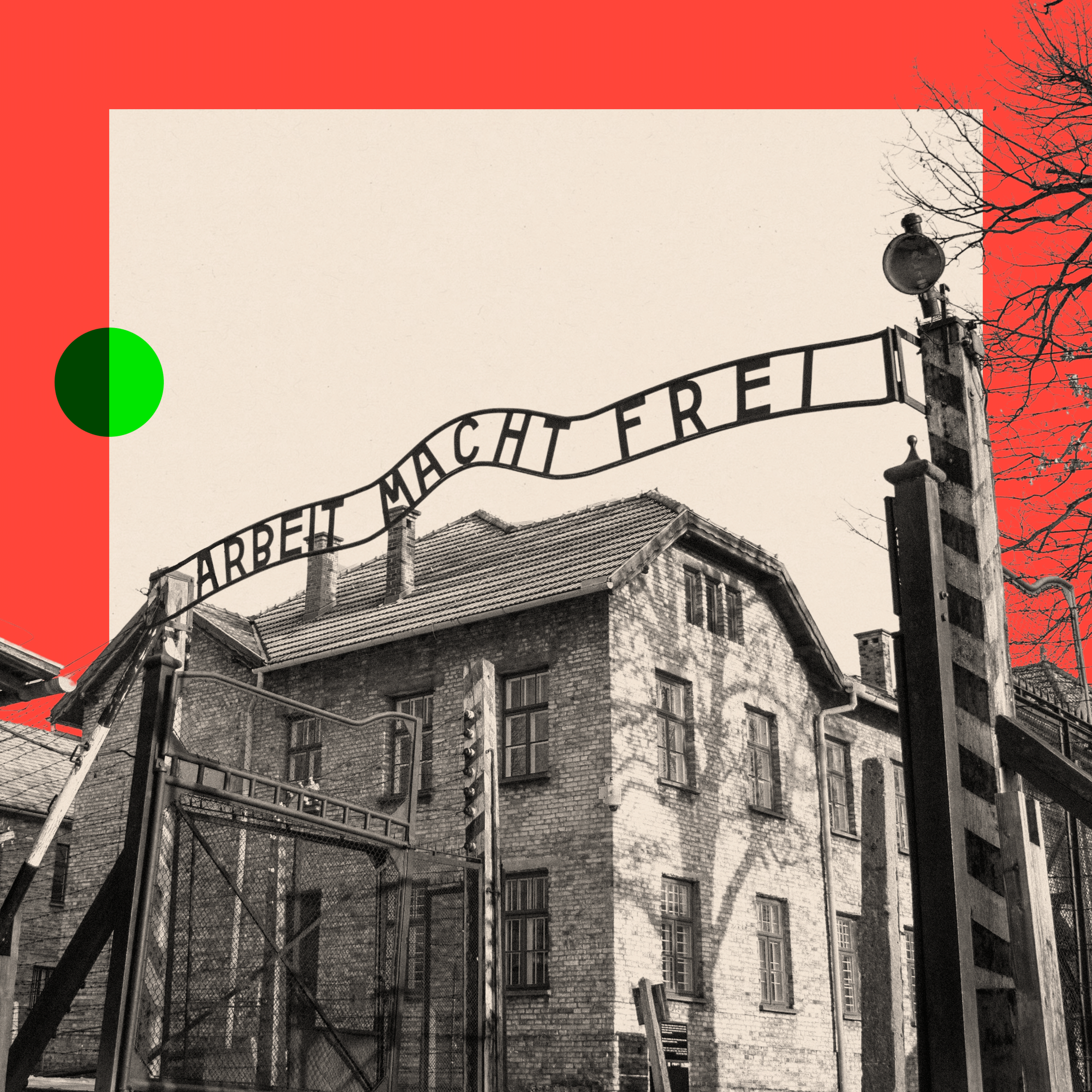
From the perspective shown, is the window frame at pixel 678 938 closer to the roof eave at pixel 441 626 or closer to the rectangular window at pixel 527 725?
the rectangular window at pixel 527 725

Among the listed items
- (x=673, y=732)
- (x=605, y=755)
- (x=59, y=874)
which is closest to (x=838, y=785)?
(x=673, y=732)

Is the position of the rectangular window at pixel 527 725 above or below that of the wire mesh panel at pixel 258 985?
above

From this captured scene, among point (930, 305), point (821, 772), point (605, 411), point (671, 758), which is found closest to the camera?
point (930, 305)

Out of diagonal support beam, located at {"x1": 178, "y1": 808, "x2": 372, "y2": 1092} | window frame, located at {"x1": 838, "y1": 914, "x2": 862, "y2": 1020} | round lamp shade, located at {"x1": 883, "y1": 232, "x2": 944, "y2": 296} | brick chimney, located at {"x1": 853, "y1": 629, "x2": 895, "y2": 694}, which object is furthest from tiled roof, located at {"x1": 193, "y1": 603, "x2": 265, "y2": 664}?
round lamp shade, located at {"x1": 883, "y1": 232, "x2": 944, "y2": 296}

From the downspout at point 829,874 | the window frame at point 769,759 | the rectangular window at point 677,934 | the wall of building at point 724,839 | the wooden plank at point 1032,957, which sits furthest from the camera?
the window frame at point 769,759


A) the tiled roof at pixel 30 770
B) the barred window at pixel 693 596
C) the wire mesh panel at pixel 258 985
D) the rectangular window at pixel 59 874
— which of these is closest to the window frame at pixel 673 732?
the barred window at pixel 693 596

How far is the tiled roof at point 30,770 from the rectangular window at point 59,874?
1229mm

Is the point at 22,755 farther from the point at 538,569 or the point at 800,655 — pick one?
the point at 800,655

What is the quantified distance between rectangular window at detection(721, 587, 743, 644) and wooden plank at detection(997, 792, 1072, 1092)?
55.2 feet

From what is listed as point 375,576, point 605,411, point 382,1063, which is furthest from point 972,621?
point 375,576

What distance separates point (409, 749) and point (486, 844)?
9.29 metres

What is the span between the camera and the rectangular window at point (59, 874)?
93.8ft

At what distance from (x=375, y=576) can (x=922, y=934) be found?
20.2 metres

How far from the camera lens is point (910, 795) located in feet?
15.5
